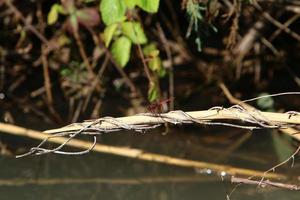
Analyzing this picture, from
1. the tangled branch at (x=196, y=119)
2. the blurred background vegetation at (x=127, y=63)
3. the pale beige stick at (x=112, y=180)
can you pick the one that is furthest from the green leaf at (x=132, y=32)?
the tangled branch at (x=196, y=119)

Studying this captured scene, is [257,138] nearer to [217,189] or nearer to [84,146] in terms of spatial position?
[217,189]

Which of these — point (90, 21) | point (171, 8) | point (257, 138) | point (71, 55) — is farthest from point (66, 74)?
point (257, 138)

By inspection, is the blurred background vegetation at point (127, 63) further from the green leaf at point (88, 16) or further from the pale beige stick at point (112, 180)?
the pale beige stick at point (112, 180)

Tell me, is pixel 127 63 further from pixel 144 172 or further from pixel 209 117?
pixel 209 117

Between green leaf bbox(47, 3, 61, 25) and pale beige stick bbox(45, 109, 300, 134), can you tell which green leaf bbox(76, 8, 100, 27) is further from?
pale beige stick bbox(45, 109, 300, 134)

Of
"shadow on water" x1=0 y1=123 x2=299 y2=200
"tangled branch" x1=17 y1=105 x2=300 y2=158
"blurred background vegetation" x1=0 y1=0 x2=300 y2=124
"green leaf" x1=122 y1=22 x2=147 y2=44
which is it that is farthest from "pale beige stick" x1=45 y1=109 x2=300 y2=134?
"blurred background vegetation" x1=0 y1=0 x2=300 y2=124

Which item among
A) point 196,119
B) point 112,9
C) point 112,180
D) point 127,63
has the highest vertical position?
point 112,9

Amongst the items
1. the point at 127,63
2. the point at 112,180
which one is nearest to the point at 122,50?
the point at 112,180
